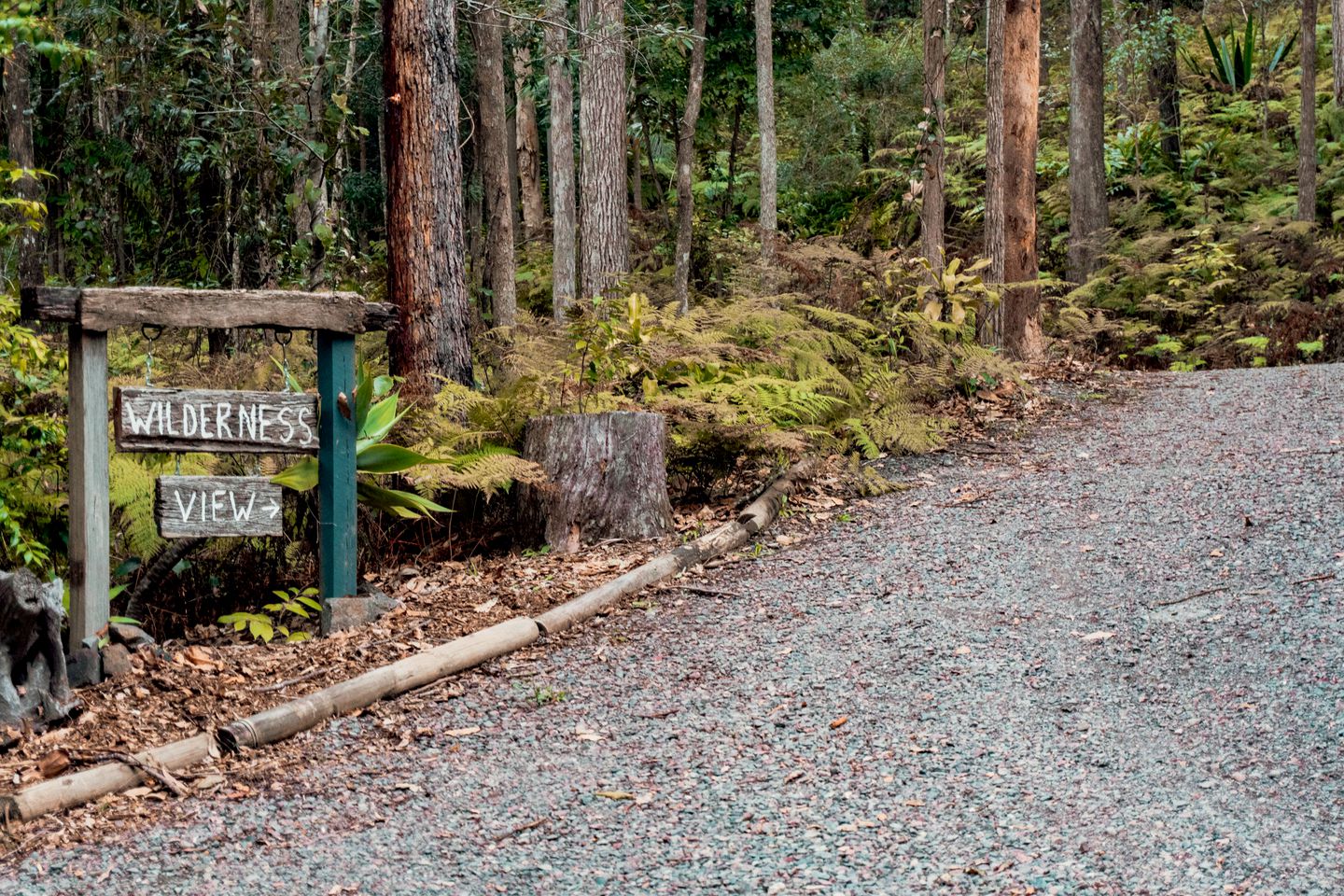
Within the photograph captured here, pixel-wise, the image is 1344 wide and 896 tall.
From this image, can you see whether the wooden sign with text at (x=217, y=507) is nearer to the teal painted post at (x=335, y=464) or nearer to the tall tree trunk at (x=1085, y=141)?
the teal painted post at (x=335, y=464)

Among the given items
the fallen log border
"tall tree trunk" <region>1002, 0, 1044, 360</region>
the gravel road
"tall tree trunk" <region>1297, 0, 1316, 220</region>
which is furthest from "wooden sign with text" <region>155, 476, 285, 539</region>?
"tall tree trunk" <region>1297, 0, 1316, 220</region>

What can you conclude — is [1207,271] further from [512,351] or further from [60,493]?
[60,493]

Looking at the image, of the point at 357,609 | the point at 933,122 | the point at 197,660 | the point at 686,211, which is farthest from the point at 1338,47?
the point at 197,660

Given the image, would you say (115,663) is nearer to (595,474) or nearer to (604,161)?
(595,474)

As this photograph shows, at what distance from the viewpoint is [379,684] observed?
16.4 ft

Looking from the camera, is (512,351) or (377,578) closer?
(377,578)

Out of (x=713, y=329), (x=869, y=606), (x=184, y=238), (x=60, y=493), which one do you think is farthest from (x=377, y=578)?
(x=184, y=238)

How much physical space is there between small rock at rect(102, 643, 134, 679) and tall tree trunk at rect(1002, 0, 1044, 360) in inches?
405

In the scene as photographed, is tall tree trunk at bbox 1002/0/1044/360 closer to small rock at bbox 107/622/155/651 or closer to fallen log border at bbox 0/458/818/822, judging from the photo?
fallen log border at bbox 0/458/818/822

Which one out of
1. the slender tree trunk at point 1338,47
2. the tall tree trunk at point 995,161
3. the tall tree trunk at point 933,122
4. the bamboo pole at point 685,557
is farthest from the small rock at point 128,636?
the slender tree trunk at point 1338,47

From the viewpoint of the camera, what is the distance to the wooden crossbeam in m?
5.25

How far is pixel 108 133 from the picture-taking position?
643 inches

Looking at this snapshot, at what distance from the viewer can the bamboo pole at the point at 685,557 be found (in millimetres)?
5902

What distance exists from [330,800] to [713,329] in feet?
19.6
